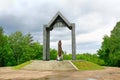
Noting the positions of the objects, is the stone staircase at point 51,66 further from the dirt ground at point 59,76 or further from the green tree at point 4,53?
the green tree at point 4,53

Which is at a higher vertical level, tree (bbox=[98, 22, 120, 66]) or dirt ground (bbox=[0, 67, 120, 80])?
tree (bbox=[98, 22, 120, 66])

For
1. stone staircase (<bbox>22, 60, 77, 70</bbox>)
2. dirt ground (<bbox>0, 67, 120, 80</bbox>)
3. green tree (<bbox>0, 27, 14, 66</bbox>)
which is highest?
green tree (<bbox>0, 27, 14, 66</bbox>)

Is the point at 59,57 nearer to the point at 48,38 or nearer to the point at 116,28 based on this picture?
the point at 48,38

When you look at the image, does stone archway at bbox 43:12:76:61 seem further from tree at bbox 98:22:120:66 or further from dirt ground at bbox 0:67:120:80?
tree at bbox 98:22:120:66

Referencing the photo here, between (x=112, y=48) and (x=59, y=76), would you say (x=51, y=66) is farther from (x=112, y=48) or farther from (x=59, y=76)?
(x=112, y=48)

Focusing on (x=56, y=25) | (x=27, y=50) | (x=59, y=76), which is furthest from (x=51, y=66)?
(x=27, y=50)

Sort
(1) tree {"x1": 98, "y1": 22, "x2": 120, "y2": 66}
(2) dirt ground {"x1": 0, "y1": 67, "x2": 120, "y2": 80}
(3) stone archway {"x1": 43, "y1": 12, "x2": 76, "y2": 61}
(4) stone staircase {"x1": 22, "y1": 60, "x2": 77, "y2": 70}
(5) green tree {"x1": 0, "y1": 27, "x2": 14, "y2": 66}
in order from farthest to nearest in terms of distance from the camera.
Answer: (5) green tree {"x1": 0, "y1": 27, "x2": 14, "y2": 66}, (1) tree {"x1": 98, "y1": 22, "x2": 120, "y2": 66}, (3) stone archway {"x1": 43, "y1": 12, "x2": 76, "y2": 61}, (4) stone staircase {"x1": 22, "y1": 60, "x2": 77, "y2": 70}, (2) dirt ground {"x1": 0, "y1": 67, "x2": 120, "y2": 80}

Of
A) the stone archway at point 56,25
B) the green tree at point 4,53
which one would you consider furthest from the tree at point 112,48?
the green tree at point 4,53

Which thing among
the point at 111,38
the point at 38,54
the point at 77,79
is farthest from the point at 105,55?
the point at 77,79

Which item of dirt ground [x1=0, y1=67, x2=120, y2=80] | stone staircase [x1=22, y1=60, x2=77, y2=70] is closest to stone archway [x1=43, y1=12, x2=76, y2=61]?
stone staircase [x1=22, y1=60, x2=77, y2=70]

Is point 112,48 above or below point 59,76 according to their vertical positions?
above

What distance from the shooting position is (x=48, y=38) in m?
36.7

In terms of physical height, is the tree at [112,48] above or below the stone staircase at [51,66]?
above

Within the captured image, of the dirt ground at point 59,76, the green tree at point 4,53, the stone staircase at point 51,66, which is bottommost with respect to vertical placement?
the dirt ground at point 59,76
